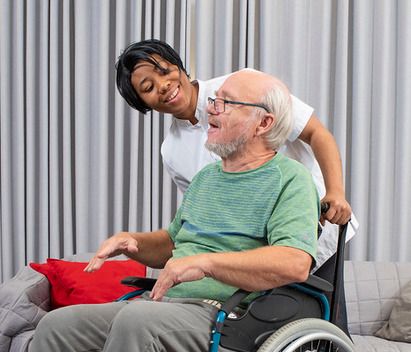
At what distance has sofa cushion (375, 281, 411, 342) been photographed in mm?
2527

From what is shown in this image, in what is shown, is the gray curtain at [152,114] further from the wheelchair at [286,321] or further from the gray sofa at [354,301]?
the wheelchair at [286,321]

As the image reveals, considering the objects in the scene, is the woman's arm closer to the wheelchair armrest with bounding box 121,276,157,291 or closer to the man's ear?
the man's ear

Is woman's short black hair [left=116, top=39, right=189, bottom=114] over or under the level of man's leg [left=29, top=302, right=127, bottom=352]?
over

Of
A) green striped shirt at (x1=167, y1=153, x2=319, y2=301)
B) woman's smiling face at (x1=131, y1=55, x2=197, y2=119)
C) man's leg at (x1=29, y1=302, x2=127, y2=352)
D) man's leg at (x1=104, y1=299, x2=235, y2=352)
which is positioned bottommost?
man's leg at (x1=29, y1=302, x2=127, y2=352)

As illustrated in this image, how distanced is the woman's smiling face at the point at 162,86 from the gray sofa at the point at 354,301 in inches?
43.6

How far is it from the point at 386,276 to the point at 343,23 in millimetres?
1401

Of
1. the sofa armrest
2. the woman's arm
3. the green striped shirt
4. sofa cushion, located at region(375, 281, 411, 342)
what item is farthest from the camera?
sofa cushion, located at region(375, 281, 411, 342)

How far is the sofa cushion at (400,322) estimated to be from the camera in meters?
2.53

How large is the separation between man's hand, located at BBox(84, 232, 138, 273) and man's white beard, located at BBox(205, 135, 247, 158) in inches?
14.0

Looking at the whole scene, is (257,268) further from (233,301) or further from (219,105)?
(219,105)

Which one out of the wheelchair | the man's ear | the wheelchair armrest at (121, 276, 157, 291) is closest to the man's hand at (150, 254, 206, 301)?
the wheelchair

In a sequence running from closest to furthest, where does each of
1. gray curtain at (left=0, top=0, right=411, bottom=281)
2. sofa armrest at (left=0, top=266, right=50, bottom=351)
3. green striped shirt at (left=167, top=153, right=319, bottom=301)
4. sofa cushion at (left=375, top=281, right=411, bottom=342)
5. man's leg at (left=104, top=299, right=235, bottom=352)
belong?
1. man's leg at (left=104, top=299, right=235, bottom=352)
2. green striped shirt at (left=167, top=153, right=319, bottom=301)
3. sofa armrest at (left=0, top=266, right=50, bottom=351)
4. sofa cushion at (left=375, top=281, right=411, bottom=342)
5. gray curtain at (left=0, top=0, right=411, bottom=281)

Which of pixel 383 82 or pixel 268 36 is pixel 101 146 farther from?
pixel 383 82

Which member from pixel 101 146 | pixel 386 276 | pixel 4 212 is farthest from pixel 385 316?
pixel 4 212
